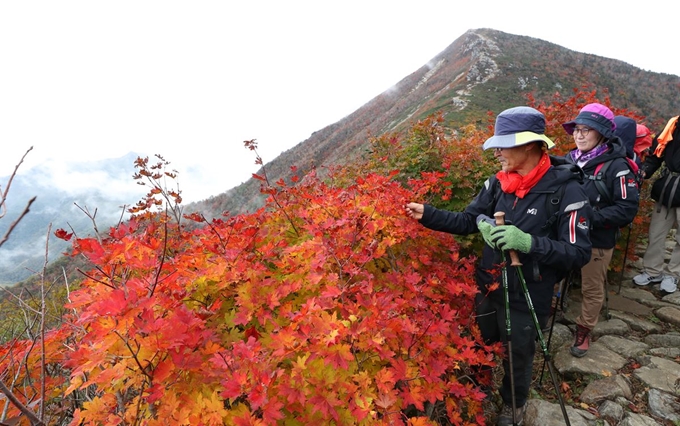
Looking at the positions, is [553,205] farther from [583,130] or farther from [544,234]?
[583,130]

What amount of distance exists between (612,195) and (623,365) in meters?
1.72

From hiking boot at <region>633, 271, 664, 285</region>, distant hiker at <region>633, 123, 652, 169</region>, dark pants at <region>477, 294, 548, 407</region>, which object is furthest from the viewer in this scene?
hiking boot at <region>633, 271, 664, 285</region>

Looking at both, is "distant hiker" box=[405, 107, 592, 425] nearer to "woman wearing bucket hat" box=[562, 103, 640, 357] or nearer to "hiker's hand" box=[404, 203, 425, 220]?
"hiker's hand" box=[404, 203, 425, 220]

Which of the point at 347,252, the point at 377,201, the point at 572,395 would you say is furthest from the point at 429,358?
the point at 572,395

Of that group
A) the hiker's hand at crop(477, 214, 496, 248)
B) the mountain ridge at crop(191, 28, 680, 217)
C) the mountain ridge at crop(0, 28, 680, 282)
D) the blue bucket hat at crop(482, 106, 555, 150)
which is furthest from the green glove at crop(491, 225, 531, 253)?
the mountain ridge at crop(0, 28, 680, 282)

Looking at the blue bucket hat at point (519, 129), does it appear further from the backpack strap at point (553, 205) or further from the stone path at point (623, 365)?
the stone path at point (623, 365)

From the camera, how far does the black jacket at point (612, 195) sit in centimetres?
309

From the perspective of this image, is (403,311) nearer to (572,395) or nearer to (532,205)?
(532,205)

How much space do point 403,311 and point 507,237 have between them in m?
0.87

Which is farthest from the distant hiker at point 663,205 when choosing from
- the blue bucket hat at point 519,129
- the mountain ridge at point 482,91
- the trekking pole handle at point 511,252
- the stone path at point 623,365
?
the mountain ridge at point 482,91

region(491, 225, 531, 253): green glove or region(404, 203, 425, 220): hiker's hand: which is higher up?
region(404, 203, 425, 220): hiker's hand

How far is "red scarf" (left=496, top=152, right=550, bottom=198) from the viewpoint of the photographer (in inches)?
90.5

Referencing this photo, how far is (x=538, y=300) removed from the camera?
2.45m

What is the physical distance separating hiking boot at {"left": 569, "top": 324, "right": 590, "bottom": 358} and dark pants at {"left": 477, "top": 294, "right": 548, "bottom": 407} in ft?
3.74
